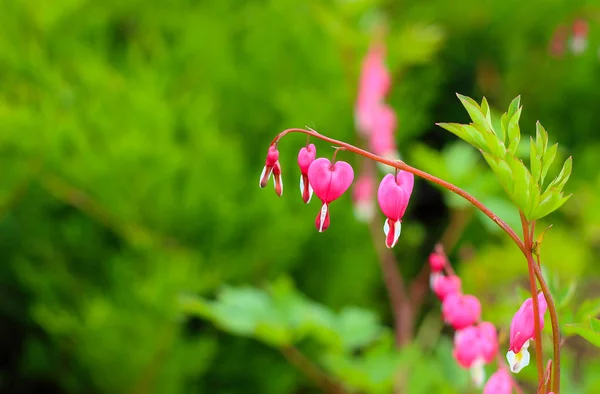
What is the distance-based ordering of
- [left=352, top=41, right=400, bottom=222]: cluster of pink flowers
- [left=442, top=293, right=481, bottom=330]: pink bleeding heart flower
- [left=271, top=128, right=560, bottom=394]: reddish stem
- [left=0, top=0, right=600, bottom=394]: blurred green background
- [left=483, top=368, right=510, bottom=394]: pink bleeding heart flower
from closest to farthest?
[left=271, top=128, right=560, bottom=394]: reddish stem
[left=483, top=368, right=510, bottom=394]: pink bleeding heart flower
[left=442, top=293, right=481, bottom=330]: pink bleeding heart flower
[left=352, top=41, right=400, bottom=222]: cluster of pink flowers
[left=0, top=0, right=600, bottom=394]: blurred green background

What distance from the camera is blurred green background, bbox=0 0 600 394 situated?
164 cm

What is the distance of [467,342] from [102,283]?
4.40 ft

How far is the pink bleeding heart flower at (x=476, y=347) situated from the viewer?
613 millimetres

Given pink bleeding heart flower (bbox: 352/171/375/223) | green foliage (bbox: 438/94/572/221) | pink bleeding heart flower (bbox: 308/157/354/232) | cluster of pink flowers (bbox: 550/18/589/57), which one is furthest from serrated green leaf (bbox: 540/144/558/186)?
cluster of pink flowers (bbox: 550/18/589/57)

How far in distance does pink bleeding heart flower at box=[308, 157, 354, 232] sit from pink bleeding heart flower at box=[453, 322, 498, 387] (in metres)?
0.22

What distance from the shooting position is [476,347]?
61cm

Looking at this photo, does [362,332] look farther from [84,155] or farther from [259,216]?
[84,155]

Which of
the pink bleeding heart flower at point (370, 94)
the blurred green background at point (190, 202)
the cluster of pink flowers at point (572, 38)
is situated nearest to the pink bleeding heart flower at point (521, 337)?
the blurred green background at point (190, 202)

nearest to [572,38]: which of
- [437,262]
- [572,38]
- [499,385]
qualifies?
[572,38]

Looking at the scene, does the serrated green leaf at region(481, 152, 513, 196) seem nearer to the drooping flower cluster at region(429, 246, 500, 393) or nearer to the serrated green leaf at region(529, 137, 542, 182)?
the serrated green leaf at region(529, 137, 542, 182)

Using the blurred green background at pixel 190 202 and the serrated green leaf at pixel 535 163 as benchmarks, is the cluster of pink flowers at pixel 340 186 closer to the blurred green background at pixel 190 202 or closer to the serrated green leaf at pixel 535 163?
the serrated green leaf at pixel 535 163

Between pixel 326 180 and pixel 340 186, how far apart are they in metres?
0.01

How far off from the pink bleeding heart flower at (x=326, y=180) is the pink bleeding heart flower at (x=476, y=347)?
221 mm

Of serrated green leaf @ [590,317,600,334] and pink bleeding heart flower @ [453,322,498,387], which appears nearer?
serrated green leaf @ [590,317,600,334]
